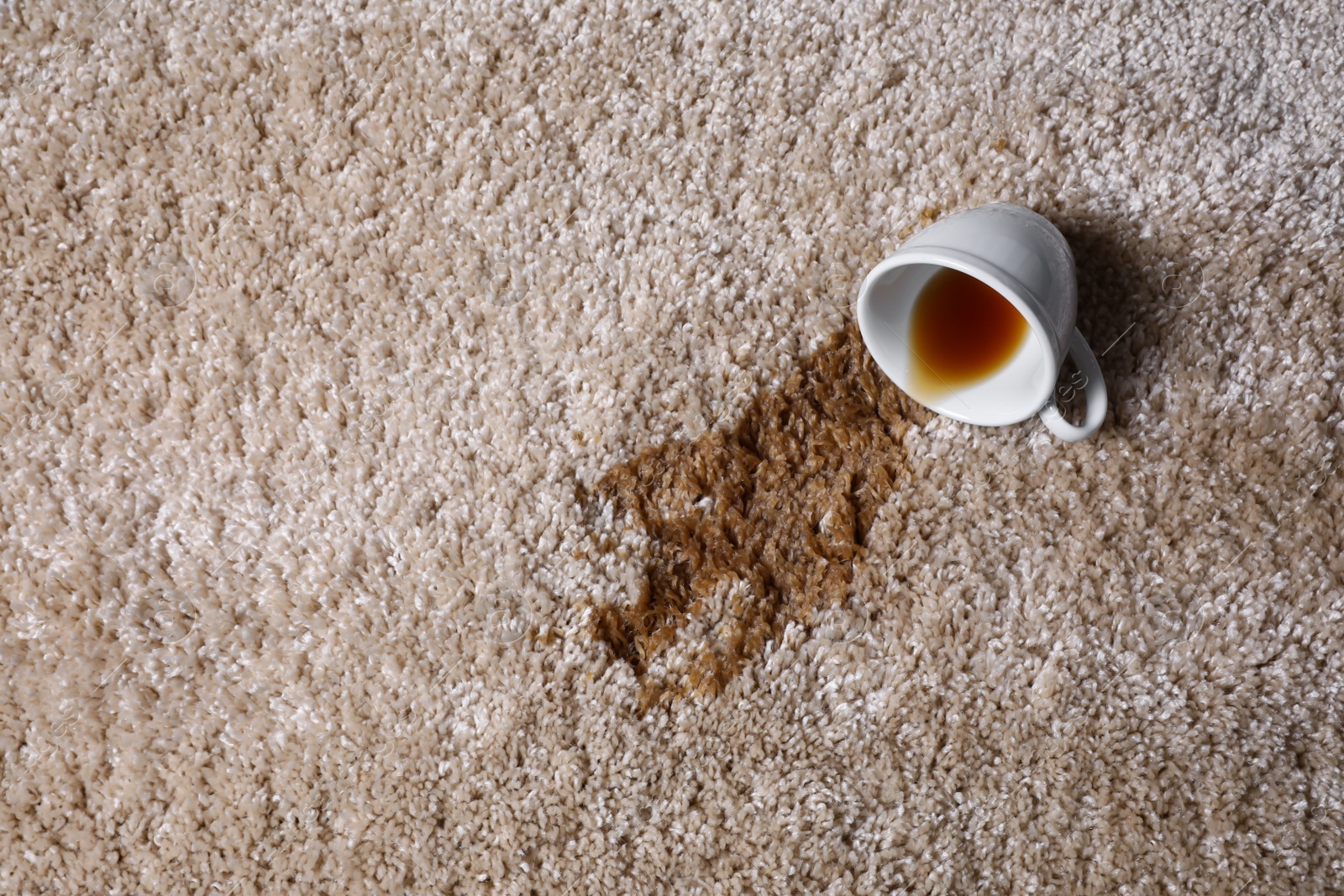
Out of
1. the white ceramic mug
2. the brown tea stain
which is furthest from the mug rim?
the brown tea stain

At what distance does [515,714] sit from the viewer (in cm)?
71

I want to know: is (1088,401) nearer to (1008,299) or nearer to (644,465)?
(1008,299)

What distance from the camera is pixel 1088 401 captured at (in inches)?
27.4

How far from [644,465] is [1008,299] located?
300 mm

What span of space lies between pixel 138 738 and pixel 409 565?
0.24 m

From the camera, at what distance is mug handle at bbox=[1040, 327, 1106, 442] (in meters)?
0.69

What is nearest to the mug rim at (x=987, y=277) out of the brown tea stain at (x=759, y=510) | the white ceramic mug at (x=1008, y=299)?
the white ceramic mug at (x=1008, y=299)

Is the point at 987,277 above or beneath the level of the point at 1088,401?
above

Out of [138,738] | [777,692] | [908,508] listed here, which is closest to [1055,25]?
[908,508]

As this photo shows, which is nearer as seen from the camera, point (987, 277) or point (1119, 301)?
point (987, 277)

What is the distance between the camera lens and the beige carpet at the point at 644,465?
2.27 feet

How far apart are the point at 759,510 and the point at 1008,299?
0.81 ft

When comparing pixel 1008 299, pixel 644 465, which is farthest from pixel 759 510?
pixel 1008 299

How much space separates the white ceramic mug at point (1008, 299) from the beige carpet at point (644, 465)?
4 cm
